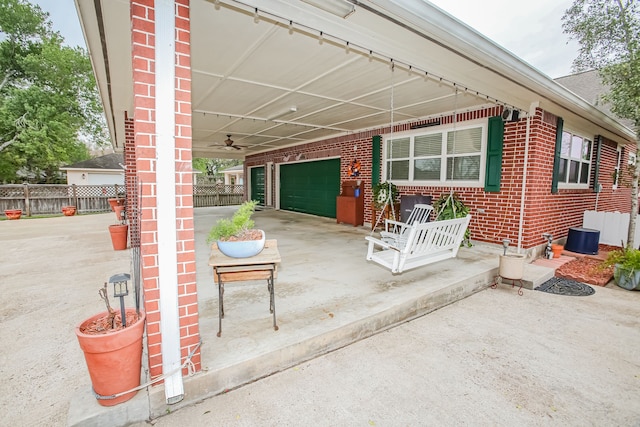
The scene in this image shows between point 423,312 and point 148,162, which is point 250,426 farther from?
point 423,312

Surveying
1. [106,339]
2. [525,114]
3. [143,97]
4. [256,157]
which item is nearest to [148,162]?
[143,97]

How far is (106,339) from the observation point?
5.15 ft

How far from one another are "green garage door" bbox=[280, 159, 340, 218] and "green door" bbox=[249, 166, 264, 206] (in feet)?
6.19

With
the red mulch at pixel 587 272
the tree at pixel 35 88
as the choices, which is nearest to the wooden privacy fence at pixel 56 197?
the tree at pixel 35 88

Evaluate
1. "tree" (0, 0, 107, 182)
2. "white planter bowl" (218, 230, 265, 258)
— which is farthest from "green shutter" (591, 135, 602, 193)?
"tree" (0, 0, 107, 182)

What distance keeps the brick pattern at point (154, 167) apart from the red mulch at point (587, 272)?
5.48 m

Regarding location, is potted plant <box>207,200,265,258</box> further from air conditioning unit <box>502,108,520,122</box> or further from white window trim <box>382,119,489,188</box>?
air conditioning unit <box>502,108,520,122</box>

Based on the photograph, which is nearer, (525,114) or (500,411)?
(500,411)

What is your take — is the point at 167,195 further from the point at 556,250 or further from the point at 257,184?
the point at 257,184

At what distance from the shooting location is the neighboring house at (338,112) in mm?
1658

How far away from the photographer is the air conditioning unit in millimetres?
4918

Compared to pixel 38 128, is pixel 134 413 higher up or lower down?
lower down

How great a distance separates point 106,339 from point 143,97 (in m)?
1.36

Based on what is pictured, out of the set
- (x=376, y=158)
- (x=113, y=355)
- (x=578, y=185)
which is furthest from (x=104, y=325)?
(x=578, y=185)
